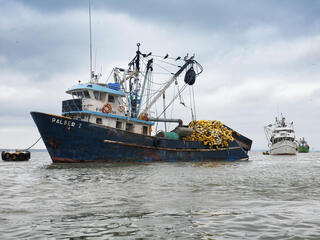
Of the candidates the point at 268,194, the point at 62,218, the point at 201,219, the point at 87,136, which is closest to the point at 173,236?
the point at 201,219

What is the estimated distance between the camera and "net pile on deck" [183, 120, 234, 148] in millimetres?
27312

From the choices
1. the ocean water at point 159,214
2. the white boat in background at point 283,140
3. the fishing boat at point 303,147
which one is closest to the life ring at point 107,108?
the ocean water at point 159,214

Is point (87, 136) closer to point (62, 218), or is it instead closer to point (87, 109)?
point (87, 109)

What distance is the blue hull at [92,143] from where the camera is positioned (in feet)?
62.4

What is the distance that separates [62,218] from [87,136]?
14.9 metres

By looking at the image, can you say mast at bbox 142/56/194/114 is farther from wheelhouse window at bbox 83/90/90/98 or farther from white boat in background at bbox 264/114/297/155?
white boat in background at bbox 264/114/297/155

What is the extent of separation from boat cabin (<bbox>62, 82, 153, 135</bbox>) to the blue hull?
A: 76.0 inches

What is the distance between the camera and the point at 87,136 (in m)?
19.6

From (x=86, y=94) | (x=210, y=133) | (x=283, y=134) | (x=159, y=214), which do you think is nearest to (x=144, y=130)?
(x=86, y=94)

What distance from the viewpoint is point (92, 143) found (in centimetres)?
1989

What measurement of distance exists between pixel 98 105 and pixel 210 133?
11.4m

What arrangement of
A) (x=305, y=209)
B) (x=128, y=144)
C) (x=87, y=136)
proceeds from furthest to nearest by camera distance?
1. (x=128, y=144)
2. (x=87, y=136)
3. (x=305, y=209)

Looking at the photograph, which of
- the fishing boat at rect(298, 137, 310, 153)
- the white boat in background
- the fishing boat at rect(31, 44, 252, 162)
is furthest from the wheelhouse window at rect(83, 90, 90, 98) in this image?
the fishing boat at rect(298, 137, 310, 153)

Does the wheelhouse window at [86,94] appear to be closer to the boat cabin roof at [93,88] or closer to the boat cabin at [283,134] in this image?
the boat cabin roof at [93,88]
